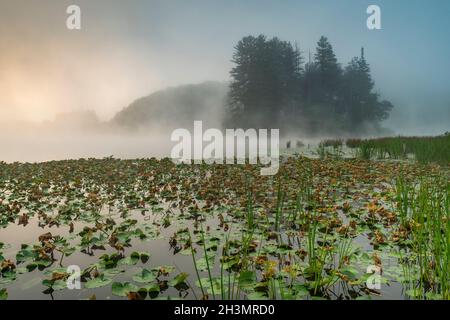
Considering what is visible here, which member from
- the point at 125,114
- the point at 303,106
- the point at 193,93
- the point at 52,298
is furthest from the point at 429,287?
the point at 125,114

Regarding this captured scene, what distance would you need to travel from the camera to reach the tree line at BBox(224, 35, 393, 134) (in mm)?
49531

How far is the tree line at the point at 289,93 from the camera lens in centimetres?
4953

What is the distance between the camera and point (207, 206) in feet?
26.8

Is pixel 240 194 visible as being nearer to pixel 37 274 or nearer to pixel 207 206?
pixel 207 206

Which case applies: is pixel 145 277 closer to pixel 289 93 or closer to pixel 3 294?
pixel 3 294

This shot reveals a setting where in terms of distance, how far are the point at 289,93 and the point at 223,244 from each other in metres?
48.1

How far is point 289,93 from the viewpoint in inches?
2026

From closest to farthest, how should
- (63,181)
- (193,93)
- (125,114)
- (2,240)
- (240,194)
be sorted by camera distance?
1. (2,240)
2. (240,194)
3. (63,181)
4. (193,93)
5. (125,114)

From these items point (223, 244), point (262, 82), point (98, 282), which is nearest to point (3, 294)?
point (98, 282)

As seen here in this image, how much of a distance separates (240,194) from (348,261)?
17.2 ft

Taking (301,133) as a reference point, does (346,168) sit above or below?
below

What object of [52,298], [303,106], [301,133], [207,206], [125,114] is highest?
[125,114]

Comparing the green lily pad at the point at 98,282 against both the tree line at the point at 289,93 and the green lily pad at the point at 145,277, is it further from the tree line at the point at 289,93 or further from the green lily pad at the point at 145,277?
the tree line at the point at 289,93

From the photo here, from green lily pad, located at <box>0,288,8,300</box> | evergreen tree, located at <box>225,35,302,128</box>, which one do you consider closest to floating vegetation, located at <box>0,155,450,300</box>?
green lily pad, located at <box>0,288,8,300</box>
